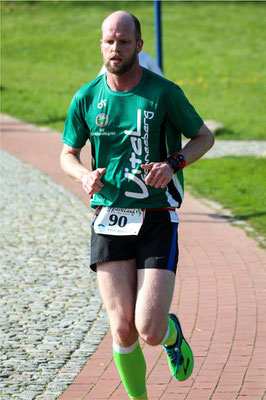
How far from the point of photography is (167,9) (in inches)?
1613

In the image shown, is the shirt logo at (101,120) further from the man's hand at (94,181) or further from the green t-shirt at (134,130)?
the man's hand at (94,181)

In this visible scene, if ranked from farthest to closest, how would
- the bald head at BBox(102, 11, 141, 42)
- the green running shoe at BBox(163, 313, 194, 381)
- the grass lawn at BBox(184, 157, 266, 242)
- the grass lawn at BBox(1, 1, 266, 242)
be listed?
the grass lawn at BBox(1, 1, 266, 242) → the grass lawn at BBox(184, 157, 266, 242) → the green running shoe at BBox(163, 313, 194, 381) → the bald head at BBox(102, 11, 141, 42)

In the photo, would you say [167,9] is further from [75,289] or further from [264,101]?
[75,289]

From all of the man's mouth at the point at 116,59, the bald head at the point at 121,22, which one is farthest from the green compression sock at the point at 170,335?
the bald head at the point at 121,22

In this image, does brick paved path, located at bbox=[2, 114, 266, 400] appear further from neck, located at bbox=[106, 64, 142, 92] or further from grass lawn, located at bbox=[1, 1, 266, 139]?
grass lawn, located at bbox=[1, 1, 266, 139]

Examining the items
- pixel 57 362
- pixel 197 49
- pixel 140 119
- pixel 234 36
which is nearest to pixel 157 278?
pixel 140 119

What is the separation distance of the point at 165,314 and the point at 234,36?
3265cm

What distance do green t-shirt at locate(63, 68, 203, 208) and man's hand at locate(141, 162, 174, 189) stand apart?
137 millimetres

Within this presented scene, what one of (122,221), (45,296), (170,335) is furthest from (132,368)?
(45,296)

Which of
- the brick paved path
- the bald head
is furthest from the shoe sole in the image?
the bald head

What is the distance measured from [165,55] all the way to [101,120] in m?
28.4

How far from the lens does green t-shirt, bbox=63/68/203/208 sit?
449cm

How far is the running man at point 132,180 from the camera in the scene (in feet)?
14.6

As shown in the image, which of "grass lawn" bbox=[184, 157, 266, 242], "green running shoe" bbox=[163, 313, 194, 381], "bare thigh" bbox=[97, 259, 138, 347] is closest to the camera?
"bare thigh" bbox=[97, 259, 138, 347]
